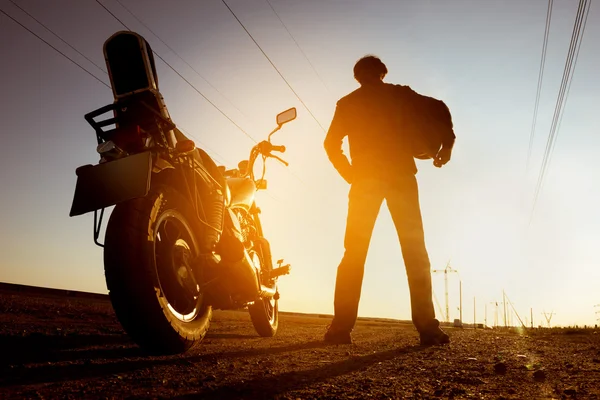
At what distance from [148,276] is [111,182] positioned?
584mm

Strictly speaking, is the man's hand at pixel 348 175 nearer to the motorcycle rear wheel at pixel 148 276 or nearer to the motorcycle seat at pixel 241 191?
the motorcycle seat at pixel 241 191

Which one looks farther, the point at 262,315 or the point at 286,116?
the point at 286,116

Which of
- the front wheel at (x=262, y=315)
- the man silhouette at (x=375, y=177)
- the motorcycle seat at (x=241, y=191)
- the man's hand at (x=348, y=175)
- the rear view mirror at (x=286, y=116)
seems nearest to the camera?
the man silhouette at (x=375, y=177)

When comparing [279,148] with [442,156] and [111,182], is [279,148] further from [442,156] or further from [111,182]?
[111,182]

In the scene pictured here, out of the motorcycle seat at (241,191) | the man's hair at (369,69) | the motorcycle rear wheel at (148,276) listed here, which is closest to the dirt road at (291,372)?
the motorcycle rear wheel at (148,276)

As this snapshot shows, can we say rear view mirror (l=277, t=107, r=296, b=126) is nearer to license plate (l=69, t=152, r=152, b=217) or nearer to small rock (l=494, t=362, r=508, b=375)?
license plate (l=69, t=152, r=152, b=217)

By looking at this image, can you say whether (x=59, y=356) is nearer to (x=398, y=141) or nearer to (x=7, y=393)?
(x=7, y=393)

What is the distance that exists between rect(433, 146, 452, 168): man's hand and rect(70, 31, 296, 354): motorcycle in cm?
231

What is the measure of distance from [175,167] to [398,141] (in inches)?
91.7

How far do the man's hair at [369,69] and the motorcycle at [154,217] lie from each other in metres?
1.99

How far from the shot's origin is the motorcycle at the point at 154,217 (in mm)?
2371

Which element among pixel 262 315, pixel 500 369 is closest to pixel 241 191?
pixel 262 315

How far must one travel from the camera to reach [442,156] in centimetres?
443

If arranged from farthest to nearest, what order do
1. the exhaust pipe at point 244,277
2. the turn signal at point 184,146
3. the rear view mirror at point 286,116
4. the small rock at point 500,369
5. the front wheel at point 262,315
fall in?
1. the rear view mirror at point 286,116
2. the front wheel at point 262,315
3. the exhaust pipe at point 244,277
4. the turn signal at point 184,146
5. the small rock at point 500,369
